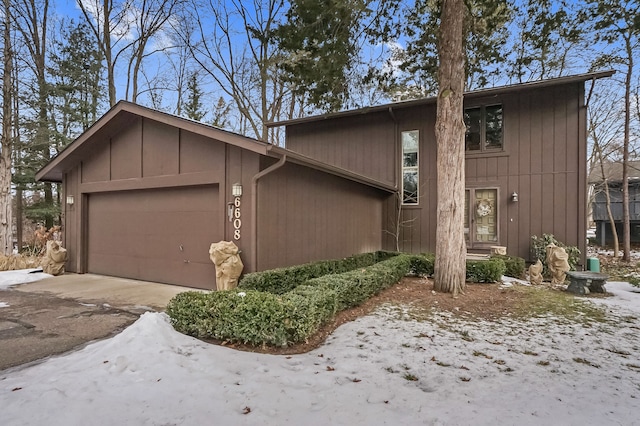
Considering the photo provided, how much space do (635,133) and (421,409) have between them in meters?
16.8

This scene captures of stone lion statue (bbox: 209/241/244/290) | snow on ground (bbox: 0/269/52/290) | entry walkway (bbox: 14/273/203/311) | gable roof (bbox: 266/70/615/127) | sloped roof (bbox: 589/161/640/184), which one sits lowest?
entry walkway (bbox: 14/273/203/311)

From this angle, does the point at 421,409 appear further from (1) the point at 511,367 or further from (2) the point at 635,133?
(2) the point at 635,133

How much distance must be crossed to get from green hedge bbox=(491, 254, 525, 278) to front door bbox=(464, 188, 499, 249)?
3.33ft

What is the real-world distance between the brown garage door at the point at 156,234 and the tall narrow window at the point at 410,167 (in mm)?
6208

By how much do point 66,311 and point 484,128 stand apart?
1034 cm

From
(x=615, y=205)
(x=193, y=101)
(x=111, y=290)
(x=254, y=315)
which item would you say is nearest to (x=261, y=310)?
(x=254, y=315)

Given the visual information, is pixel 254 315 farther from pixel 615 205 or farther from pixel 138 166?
pixel 615 205

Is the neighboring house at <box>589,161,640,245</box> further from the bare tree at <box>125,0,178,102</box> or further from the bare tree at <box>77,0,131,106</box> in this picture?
the bare tree at <box>77,0,131,106</box>

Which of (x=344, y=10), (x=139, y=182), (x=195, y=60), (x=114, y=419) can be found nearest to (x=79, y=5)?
(x=195, y=60)

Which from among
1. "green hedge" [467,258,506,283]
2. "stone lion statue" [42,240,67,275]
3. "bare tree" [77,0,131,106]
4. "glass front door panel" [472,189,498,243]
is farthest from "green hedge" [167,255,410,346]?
"bare tree" [77,0,131,106]

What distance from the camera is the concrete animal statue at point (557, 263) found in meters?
7.75

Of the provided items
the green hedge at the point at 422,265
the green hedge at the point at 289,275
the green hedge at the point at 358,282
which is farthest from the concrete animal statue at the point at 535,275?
the green hedge at the point at 289,275

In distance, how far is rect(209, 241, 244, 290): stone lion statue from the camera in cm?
581

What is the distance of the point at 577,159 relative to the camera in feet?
28.5
